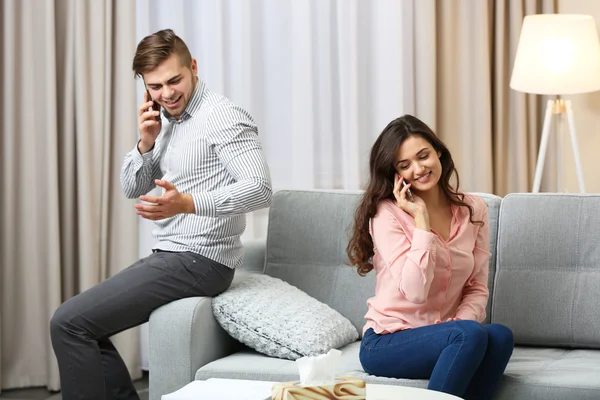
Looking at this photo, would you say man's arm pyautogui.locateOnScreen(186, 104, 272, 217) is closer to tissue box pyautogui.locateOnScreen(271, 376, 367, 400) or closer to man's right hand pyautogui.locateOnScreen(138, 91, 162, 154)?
man's right hand pyautogui.locateOnScreen(138, 91, 162, 154)

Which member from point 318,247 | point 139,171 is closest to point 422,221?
point 318,247

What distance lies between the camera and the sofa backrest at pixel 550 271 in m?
2.63

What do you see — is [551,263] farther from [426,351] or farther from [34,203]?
[34,203]

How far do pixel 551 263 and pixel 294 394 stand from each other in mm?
1409

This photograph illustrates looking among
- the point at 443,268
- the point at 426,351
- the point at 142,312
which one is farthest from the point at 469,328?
the point at 142,312

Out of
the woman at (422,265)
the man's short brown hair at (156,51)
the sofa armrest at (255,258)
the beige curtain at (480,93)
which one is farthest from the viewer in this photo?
the beige curtain at (480,93)

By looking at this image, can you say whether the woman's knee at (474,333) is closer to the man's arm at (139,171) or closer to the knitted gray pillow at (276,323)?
the knitted gray pillow at (276,323)

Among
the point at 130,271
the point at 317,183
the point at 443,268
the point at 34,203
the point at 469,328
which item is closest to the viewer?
the point at 469,328

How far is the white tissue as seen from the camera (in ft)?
5.07

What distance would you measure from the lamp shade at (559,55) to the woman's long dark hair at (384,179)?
1.28 meters

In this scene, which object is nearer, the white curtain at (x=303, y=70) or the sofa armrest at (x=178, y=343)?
the sofa armrest at (x=178, y=343)

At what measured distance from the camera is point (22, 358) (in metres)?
3.60

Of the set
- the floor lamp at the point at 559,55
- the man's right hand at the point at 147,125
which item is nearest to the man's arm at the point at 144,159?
the man's right hand at the point at 147,125

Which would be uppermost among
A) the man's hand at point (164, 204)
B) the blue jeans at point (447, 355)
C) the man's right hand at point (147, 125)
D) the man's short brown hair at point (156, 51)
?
the man's short brown hair at point (156, 51)
